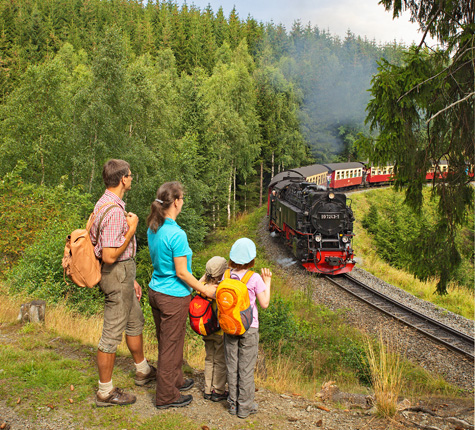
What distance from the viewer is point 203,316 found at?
3.89 m

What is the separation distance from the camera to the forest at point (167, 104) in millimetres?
19516

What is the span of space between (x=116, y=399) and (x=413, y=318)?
9.26 m

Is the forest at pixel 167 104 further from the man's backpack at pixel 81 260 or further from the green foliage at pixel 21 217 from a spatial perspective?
the man's backpack at pixel 81 260

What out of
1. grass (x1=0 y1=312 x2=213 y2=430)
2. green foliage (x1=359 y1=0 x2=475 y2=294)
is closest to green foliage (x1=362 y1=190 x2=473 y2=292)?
green foliage (x1=359 y1=0 x2=475 y2=294)

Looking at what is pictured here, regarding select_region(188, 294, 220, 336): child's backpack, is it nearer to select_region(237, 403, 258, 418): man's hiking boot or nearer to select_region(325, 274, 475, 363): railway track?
select_region(237, 403, 258, 418): man's hiking boot

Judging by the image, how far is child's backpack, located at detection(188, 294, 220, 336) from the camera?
3.89 meters

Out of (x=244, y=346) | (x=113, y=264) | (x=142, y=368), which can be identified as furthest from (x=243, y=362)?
(x=113, y=264)

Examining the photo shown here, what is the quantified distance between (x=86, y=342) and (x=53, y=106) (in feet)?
62.0

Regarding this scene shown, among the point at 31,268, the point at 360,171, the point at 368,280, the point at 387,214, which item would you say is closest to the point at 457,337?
the point at 368,280

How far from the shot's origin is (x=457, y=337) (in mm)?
9773

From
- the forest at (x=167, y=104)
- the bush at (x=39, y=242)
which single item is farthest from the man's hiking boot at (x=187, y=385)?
the forest at (x=167, y=104)

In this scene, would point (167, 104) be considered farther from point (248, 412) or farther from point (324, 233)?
point (248, 412)

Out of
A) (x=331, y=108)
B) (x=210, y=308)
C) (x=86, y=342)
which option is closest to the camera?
(x=210, y=308)

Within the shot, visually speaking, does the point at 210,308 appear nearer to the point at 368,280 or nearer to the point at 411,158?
the point at 411,158
